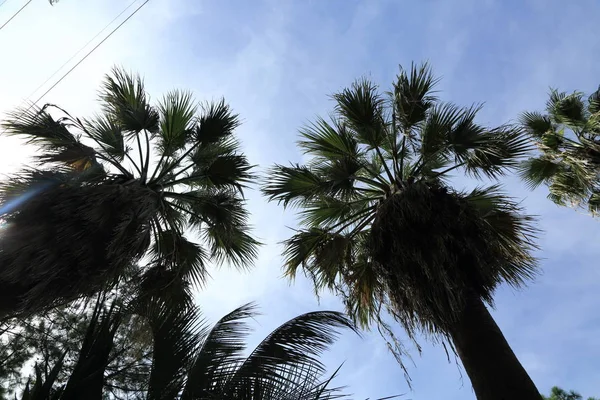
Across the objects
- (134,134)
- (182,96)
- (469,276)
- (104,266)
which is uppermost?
(182,96)

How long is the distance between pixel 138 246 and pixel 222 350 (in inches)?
105

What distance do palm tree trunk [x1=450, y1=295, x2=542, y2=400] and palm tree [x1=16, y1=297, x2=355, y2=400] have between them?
1.40 metres

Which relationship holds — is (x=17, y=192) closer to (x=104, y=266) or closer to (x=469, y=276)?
(x=104, y=266)

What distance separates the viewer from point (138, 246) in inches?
245

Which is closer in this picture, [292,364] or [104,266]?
[292,364]

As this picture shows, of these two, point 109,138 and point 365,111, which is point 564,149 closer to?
point 365,111

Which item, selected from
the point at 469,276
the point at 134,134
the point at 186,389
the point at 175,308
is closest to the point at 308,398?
the point at 186,389

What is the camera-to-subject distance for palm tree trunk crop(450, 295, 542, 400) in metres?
4.30

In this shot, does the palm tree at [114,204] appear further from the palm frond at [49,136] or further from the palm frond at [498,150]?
the palm frond at [498,150]

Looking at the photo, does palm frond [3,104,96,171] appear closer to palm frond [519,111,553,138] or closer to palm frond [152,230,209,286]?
palm frond [152,230,209,286]

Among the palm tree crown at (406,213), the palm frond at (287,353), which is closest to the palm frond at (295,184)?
the palm tree crown at (406,213)

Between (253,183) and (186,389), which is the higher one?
(253,183)

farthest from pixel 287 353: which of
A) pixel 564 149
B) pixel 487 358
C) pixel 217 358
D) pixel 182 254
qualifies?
pixel 564 149

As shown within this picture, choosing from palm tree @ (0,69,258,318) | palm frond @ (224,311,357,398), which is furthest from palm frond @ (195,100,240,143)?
palm frond @ (224,311,357,398)
